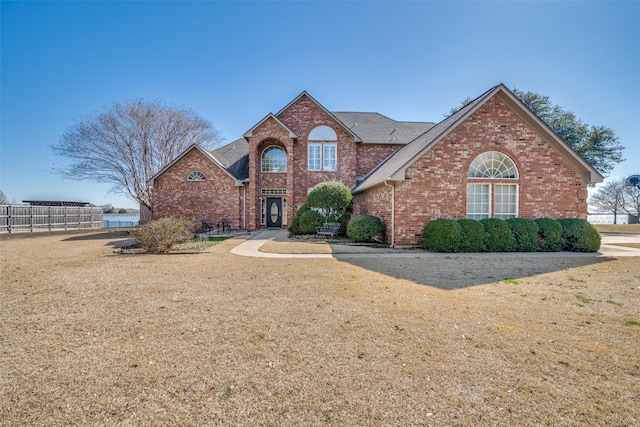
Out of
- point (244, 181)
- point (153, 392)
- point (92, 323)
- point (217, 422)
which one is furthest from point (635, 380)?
point (244, 181)

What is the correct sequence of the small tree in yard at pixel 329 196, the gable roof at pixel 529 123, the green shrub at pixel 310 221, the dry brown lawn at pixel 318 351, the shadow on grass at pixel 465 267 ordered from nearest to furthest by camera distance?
the dry brown lawn at pixel 318 351, the shadow on grass at pixel 465 267, the gable roof at pixel 529 123, the small tree in yard at pixel 329 196, the green shrub at pixel 310 221

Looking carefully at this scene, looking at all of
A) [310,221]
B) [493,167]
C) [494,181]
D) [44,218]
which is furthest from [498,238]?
[44,218]

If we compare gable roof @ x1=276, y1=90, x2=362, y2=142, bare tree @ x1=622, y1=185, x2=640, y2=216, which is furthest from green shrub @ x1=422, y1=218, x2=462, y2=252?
bare tree @ x1=622, y1=185, x2=640, y2=216

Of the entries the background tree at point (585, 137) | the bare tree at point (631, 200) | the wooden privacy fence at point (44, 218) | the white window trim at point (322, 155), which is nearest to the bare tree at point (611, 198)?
the bare tree at point (631, 200)

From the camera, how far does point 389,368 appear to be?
117 inches

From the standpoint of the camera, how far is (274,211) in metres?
21.9

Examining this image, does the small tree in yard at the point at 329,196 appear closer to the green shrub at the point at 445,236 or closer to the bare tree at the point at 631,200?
the green shrub at the point at 445,236

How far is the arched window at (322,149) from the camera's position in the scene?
2102 centimetres

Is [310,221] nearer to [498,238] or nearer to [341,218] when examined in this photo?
[341,218]

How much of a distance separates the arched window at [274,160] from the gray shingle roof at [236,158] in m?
1.66

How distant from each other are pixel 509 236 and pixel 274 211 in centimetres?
1530

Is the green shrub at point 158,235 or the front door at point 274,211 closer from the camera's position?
the green shrub at point 158,235

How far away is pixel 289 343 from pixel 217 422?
138cm

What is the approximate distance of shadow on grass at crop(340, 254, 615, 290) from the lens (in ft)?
22.3
